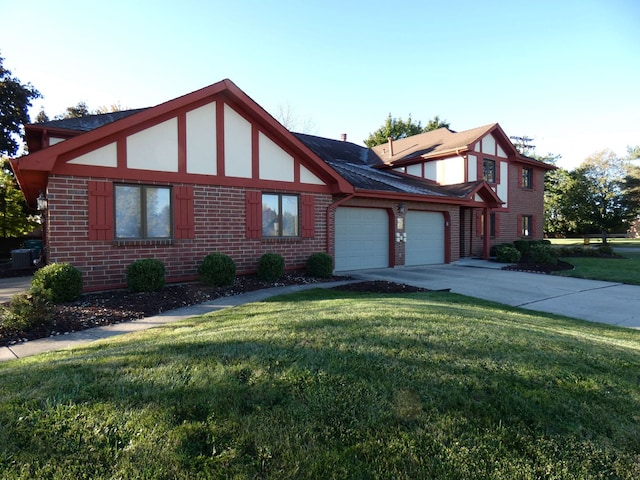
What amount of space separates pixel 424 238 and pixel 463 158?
5.74 meters

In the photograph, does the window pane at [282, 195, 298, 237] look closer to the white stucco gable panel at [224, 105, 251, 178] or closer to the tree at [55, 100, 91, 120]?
the white stucco gable panel at [224, 105, 251, 178]

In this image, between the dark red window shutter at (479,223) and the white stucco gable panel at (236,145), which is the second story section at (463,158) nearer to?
the dark red window shutter at (479,223)

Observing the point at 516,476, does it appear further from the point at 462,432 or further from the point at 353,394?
the point at 353,394

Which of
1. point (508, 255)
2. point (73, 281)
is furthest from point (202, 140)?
point (508, 255)

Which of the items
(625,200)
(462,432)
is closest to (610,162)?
(625,200)

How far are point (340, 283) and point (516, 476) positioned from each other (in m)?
8.21

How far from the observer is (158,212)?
927cm

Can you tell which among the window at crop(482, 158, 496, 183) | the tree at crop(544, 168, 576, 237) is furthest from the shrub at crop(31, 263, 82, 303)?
the tree at crop(544, 168, 576, 237)

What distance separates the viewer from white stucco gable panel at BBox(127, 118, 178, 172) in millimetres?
8875

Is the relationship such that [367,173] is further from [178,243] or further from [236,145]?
[178,243]

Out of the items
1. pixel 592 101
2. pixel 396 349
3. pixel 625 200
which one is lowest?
pixel 396 349

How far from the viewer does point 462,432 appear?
7.73ft

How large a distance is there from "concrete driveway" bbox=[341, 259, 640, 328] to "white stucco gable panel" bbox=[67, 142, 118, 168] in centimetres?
728

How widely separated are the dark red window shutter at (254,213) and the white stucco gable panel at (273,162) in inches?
23.3
